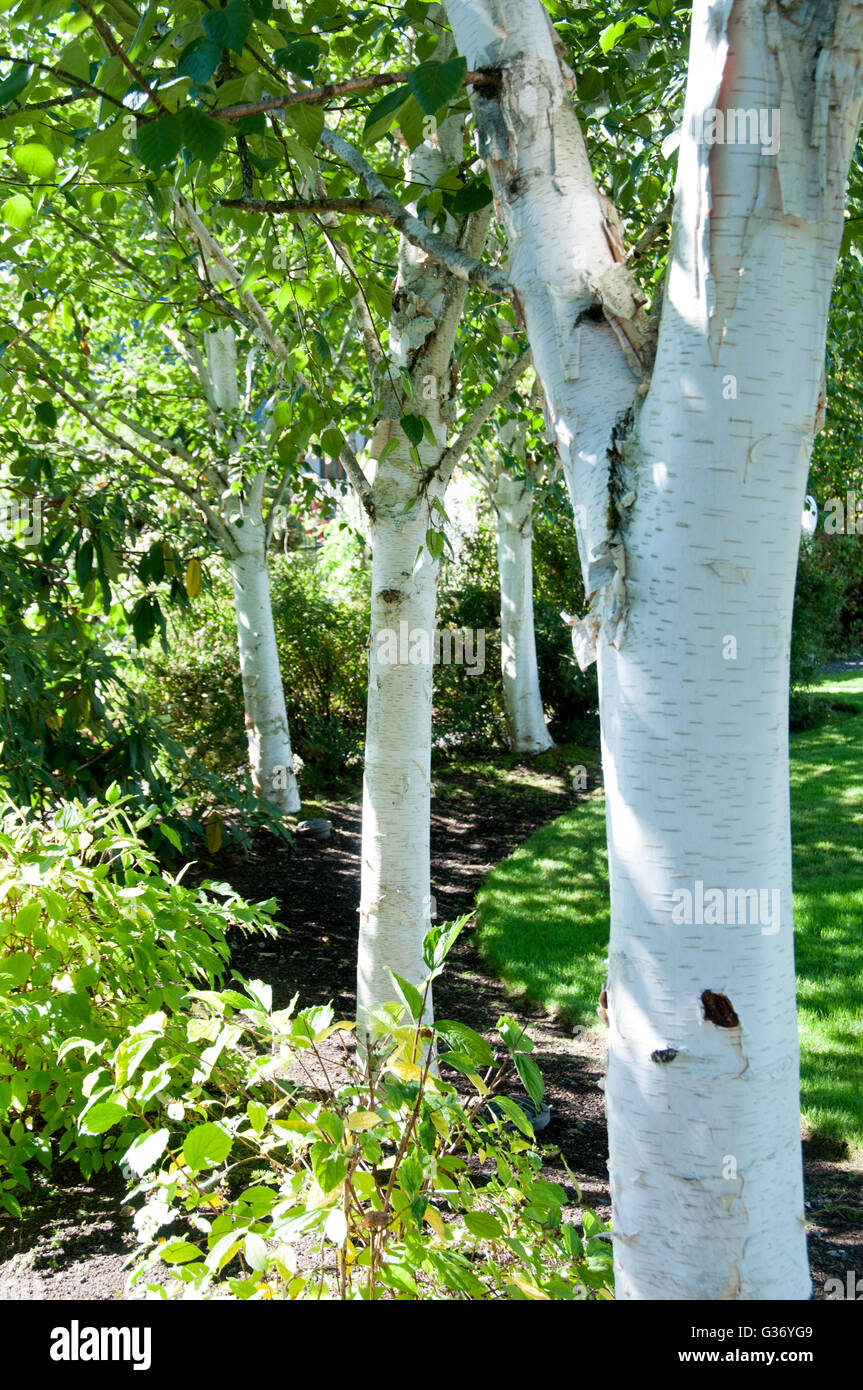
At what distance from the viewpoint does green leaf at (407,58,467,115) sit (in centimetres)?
161

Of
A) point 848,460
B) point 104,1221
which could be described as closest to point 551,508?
point 848,460

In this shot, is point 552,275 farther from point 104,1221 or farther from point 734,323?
point 104,1221

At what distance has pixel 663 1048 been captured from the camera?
138 centimetres

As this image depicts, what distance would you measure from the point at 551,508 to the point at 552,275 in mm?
8969

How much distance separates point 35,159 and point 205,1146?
194 cm

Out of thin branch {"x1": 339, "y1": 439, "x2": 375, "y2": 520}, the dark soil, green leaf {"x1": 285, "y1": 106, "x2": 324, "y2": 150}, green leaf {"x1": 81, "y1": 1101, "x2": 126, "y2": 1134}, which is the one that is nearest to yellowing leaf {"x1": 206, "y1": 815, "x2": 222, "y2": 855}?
the dark soil

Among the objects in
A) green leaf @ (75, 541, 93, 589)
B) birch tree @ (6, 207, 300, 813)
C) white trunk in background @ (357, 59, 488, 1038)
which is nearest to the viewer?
white trunk in background @ (357, 59, 488, 1038)

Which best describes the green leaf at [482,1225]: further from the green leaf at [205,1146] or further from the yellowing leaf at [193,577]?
the yellowing leaf at [193,577]

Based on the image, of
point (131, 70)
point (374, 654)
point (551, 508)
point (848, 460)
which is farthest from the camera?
point (551, 508)

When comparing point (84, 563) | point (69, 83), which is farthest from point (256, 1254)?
Result: point (84, 563)

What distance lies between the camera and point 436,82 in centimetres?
163

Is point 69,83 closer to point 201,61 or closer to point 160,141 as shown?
point 160,141

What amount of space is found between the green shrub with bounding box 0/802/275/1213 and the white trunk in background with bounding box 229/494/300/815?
4619 millimetres
